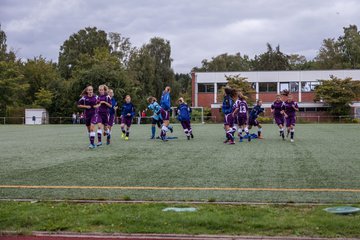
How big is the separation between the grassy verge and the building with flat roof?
2198 inches

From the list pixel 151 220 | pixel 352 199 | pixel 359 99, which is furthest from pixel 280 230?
pixel 359 99

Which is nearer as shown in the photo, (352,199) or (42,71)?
(352,199)

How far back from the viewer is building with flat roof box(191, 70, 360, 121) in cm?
6316

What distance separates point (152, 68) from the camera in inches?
2857

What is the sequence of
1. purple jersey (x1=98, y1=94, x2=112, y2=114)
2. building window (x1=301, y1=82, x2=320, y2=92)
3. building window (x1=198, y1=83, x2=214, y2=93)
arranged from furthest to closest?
1. building window (x1=198, y1=83, x2=214, y2=93)
2. building window (x1=301, y1=82, x2=320, y2=92)
3. purple jersey (x1=98, y1=94, x2=112, y2=114)

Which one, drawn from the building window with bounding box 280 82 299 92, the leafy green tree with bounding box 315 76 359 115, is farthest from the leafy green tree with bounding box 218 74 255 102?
the leafy green tree with bounding box 315 76 359 115

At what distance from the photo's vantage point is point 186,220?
6.00m

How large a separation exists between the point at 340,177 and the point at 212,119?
1964 inches

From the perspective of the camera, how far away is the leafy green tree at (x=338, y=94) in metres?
56.3

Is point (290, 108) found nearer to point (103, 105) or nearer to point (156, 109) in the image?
point (156, 109)

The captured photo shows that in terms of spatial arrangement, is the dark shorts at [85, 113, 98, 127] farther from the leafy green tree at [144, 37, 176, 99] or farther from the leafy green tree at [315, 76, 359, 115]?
the leafy green tree at [144, 37, 176, 99]

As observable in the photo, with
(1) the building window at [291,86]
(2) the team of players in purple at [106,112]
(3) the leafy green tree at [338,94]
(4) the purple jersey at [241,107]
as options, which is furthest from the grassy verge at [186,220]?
(1) the building window at [291,86]

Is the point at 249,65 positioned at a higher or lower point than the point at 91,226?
higher

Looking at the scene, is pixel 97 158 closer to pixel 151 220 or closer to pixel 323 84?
pixel 151 220
